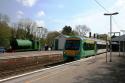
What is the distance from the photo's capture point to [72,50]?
31125 mm

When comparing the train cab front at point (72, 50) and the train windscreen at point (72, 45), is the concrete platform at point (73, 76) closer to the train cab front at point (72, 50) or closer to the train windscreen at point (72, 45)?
the train cab front at point (72, 50)

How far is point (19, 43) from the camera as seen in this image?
183 feet

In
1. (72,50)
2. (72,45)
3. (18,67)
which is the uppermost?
(72,45)

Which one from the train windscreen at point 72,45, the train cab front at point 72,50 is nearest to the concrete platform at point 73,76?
the train cab front at point 72,50

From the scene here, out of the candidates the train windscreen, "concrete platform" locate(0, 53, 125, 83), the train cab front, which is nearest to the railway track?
the train cab front

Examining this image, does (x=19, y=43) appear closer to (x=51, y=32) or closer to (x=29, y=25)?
(x=29, y=25)

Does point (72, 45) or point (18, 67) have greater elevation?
point (72, 45)

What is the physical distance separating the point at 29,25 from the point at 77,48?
3366 inches

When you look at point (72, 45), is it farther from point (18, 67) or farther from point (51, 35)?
point (51, 35)

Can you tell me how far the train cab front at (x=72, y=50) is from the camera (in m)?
30.6

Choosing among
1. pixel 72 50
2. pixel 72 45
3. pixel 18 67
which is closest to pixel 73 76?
pixel 18 67

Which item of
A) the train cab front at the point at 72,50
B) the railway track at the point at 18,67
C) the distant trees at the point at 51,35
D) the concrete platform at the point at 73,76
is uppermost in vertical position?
the distant trees at the point at 51,35

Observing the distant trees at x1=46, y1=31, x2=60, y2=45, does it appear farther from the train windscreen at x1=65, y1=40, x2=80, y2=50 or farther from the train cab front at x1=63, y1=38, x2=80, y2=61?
the train cab front at x1=63, y1=38, x2=80, y2=61

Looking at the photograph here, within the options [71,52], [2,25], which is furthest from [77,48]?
[2,25]
